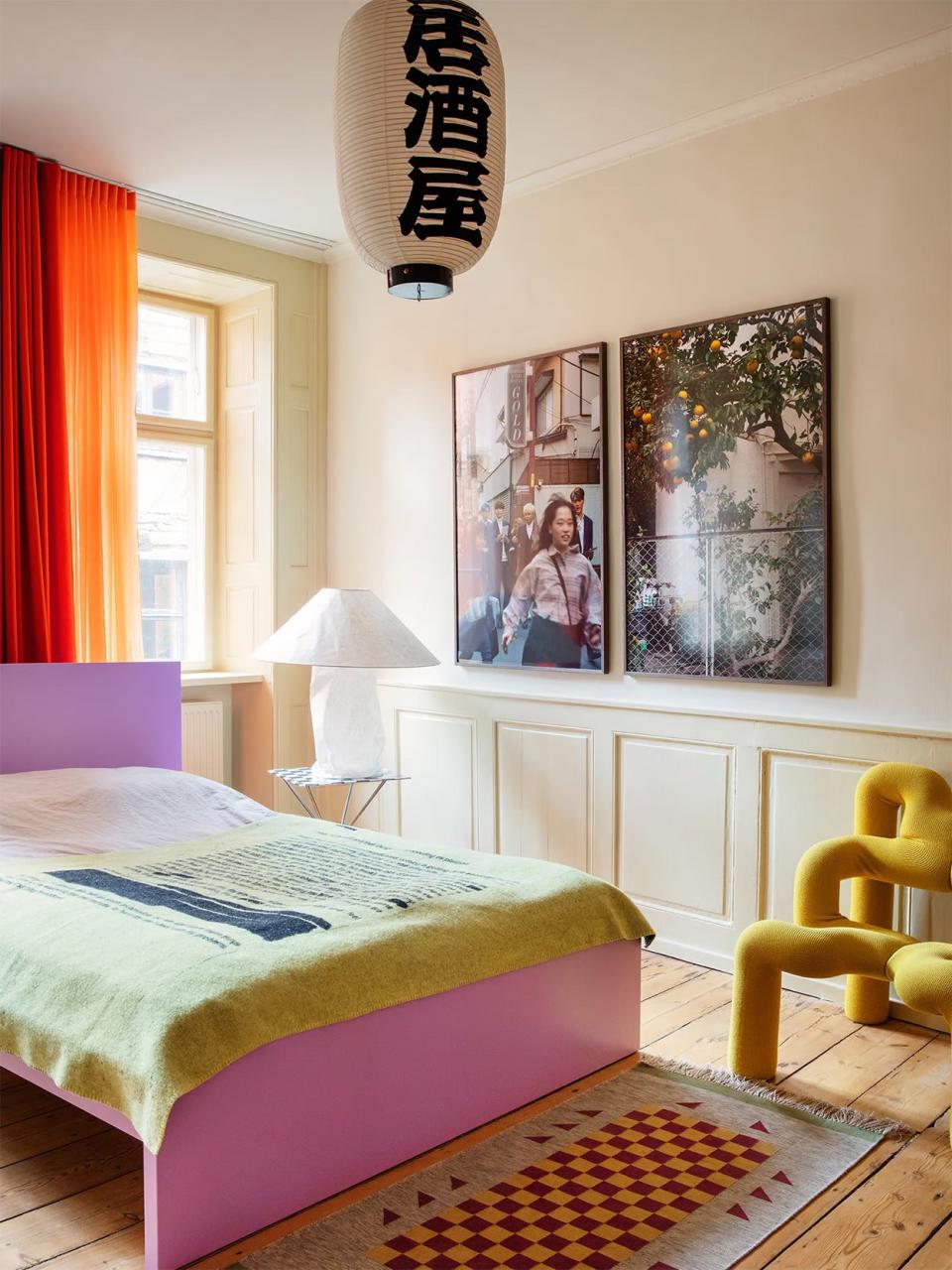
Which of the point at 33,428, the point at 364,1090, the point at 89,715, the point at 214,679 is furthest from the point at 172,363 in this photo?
the point at 364,1090

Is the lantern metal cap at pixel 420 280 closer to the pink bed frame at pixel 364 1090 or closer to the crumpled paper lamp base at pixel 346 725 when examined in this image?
the pink bed frame at pixel 364 1090

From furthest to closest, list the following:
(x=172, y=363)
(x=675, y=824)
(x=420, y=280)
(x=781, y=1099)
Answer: (x=172, y=363), (x=675, y=824), (x=781, y=1099), (x=420, y=280)

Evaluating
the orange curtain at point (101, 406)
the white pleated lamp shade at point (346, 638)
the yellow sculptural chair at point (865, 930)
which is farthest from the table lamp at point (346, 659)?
the yellow sculptural chair at point (865, 930)

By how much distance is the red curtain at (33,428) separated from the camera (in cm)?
386

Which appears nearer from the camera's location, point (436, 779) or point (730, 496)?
point (730, 496)

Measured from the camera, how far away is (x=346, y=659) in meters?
3.92

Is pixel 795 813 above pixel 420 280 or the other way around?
→ the other way around

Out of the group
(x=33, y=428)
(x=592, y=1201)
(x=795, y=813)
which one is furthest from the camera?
(x=33, y=428)

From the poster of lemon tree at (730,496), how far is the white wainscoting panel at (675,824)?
293 millimetres

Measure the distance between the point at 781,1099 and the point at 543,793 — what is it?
1632 millimetres

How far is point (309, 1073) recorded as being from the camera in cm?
211

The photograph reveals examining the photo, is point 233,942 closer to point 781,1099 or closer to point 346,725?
point 781,1099

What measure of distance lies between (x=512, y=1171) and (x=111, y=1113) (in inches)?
31.9

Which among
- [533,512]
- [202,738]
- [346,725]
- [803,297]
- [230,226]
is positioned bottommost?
[202,738]
